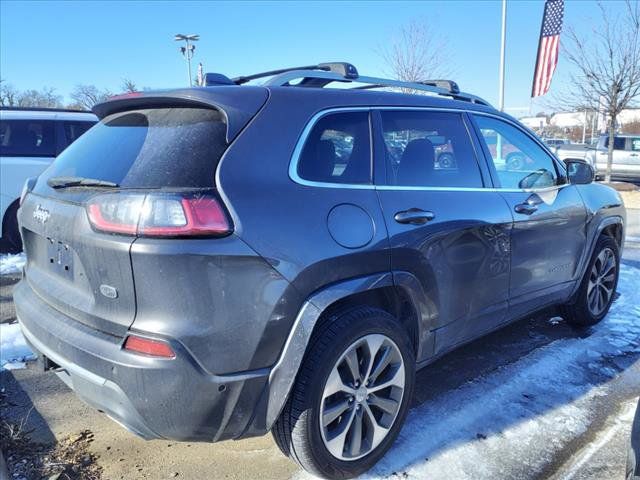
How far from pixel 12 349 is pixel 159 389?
2617mm

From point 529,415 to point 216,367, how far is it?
81.9 inches

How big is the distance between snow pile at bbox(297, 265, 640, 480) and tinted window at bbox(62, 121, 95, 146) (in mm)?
6191

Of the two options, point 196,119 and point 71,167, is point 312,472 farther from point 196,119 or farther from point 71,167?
point 71,167

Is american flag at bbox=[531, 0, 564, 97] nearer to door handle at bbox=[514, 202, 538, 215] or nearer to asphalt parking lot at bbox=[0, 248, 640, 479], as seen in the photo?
asphalt parking lot at bbox=[0, 248, 640, 479]

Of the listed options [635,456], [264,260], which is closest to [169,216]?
[264,260]

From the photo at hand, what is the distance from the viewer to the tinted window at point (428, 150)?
110 inches

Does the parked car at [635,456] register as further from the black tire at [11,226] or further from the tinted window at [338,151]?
the black tire at [11,226]

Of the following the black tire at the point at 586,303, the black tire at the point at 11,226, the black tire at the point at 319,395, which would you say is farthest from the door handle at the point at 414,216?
the black tire at the point at 11,226

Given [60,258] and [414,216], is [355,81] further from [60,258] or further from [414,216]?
[60,258]

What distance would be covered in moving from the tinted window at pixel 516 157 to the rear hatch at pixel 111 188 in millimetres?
1843

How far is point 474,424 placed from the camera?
10.1 feet

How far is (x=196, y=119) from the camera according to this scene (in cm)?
227

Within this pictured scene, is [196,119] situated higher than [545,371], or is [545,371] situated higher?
[196,119]

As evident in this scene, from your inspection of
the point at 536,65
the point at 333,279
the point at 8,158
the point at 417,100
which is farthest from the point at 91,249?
the point at 536,65
